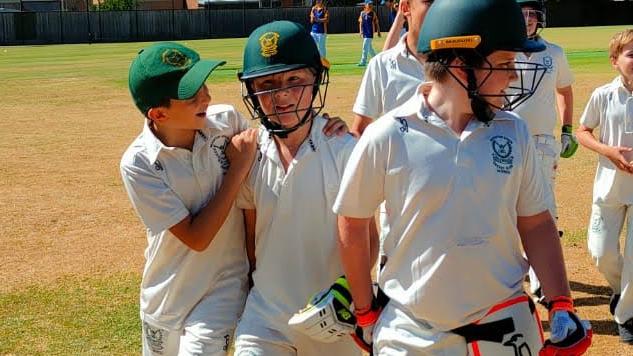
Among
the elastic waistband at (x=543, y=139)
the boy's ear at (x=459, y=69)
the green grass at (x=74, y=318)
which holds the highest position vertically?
the boy's ear at (x=459, y=69)

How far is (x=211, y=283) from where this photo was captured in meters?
4.12

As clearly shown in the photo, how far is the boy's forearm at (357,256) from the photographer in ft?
11.0

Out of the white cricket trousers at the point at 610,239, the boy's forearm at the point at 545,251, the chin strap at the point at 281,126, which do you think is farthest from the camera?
the white cricket trousers at the point at 610,239

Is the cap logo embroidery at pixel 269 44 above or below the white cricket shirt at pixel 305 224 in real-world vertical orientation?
above

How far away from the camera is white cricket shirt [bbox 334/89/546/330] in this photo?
3.14 meters

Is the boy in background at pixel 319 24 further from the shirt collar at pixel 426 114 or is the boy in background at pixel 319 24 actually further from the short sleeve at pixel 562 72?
the shirt collar at pixel 426 114

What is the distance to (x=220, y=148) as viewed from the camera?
164 inches

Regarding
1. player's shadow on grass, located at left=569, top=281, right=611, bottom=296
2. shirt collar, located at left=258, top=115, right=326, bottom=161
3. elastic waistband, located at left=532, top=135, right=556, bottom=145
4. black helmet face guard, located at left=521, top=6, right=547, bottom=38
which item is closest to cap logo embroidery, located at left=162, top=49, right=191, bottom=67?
shirt collar, located at left=258, top=115, right=326, bottom=161

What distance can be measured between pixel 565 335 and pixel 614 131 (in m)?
3.82

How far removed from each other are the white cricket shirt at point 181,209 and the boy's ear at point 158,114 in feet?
0.26

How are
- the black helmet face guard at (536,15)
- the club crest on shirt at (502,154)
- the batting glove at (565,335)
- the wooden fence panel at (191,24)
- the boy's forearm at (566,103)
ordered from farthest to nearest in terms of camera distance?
1. the wooden fence panel at (191,24)
2. the boy's forearm at (566,103)
3. the black helmet face guard at (536,15)
4. the club crest on shirt at (502,154)
5. the batting glove at (565,335)

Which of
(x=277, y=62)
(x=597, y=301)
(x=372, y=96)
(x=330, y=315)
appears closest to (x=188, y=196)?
(x=277, y=62)

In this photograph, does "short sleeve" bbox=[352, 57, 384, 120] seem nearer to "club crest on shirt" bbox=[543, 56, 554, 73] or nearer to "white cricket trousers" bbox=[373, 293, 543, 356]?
"club crest on shirt" bbox=[543, 56, 554, 73]

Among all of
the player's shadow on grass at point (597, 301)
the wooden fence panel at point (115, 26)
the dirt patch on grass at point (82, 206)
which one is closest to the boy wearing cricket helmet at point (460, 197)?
the dirt patch on grass at point (82, 206)
